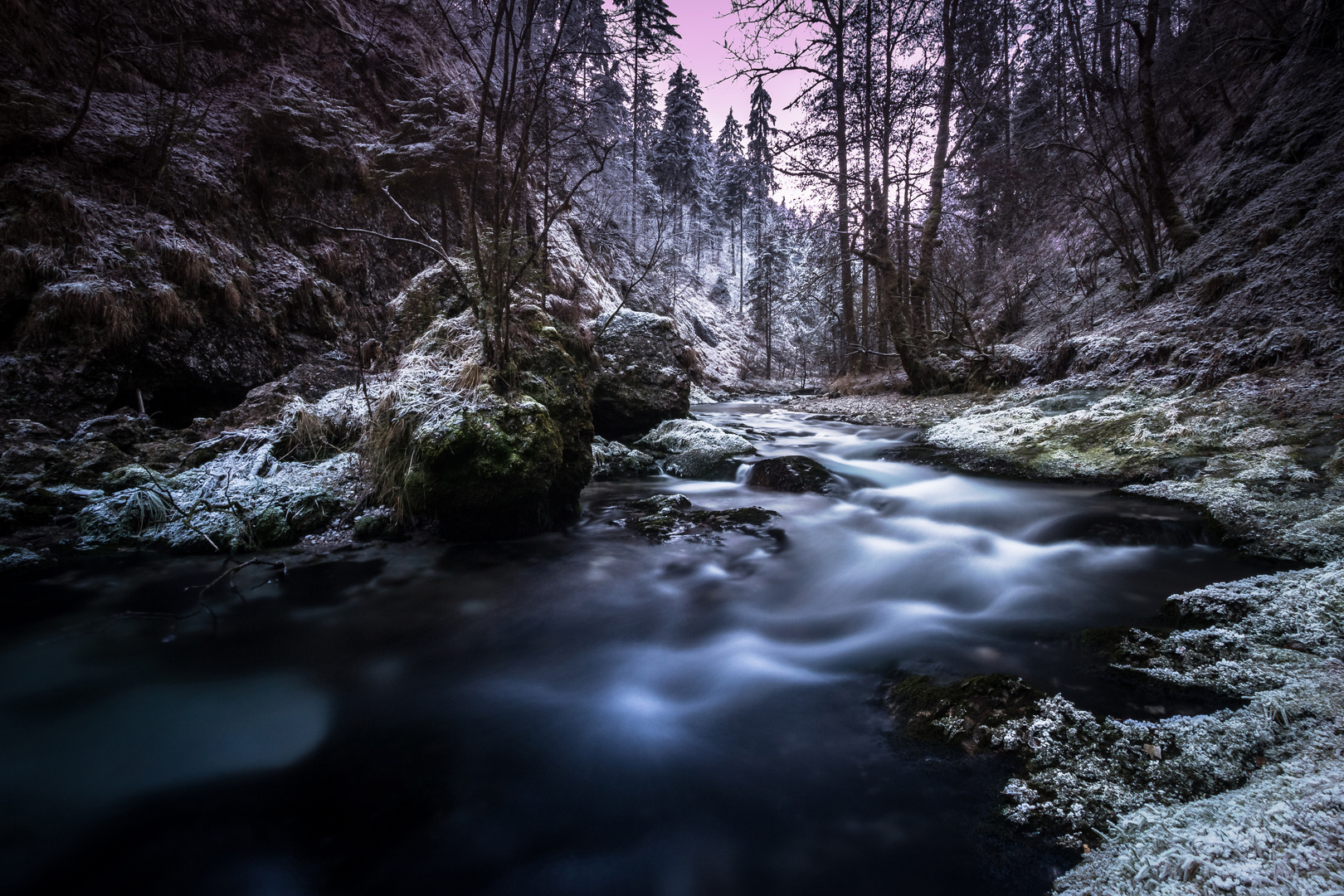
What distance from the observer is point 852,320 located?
1533 centimetres

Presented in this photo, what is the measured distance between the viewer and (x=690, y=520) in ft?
15.0

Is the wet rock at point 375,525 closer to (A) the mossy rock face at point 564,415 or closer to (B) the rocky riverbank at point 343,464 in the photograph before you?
(B) the rocky riverbank at point 343,464

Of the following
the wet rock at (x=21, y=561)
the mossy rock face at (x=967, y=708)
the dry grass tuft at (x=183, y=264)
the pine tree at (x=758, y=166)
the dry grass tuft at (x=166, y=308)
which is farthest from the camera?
the pine tree at (x=758, y=166)

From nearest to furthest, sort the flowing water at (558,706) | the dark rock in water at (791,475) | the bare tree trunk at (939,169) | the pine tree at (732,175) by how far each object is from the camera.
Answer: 1. the flowing water at (558,706)
2. the dark rock in water at (791,475)
3. the bare tree trunk at (939,169)
4. the pine tree at (732,175)

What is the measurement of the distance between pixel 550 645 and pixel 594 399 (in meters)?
4.84

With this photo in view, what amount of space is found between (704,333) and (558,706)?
31847 mm

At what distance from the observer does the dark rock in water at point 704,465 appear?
6234mm

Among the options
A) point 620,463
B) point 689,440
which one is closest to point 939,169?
point 689,440

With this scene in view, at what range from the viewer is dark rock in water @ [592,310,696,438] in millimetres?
7512

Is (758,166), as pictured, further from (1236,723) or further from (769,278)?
(1236,723)

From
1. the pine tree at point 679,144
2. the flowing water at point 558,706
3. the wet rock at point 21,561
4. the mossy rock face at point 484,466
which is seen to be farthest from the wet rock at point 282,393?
the pine tree at point 679,144

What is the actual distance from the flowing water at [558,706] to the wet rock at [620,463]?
202 cm

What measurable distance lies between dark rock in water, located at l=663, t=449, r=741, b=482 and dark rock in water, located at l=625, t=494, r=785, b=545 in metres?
1.32

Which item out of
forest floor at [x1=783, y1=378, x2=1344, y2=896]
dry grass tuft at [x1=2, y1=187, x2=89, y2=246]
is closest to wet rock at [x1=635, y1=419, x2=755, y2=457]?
forest floor at [x1=783, y1=378, x2=1344, y2=896]
